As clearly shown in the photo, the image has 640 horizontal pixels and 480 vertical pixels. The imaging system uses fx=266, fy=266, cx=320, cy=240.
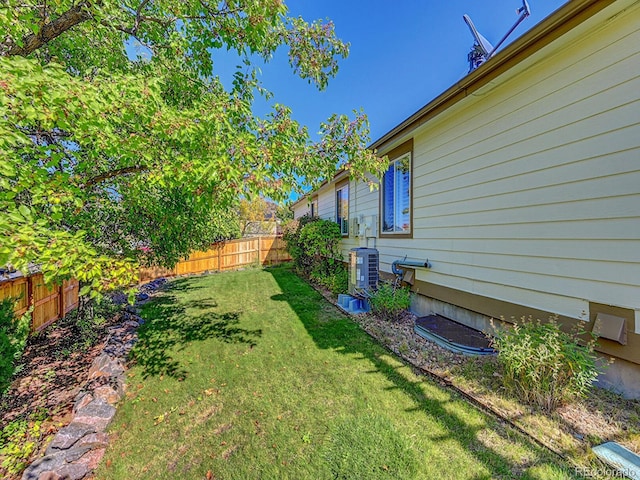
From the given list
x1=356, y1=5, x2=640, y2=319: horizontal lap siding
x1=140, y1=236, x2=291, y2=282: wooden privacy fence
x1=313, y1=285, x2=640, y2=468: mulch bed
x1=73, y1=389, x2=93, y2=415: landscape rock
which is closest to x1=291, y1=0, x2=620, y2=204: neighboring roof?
x1=356, y1=5, x2=640, y2=319: horizontal lap siding

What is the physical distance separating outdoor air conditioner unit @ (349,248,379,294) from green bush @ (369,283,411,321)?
0.64 metres

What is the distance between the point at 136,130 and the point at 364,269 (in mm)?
4917

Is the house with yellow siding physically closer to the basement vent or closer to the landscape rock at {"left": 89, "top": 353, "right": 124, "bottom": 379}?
the basement vent

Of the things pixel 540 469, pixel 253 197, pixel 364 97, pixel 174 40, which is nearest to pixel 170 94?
pixel 174 40

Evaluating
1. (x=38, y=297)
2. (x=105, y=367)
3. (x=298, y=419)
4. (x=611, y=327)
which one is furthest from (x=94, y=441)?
(x=611, y=327)

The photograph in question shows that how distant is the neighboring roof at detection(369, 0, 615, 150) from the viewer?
2561 mm

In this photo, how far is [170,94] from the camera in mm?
4285

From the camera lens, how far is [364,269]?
624cm

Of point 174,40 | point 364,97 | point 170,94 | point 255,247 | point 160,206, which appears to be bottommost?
point 255,247

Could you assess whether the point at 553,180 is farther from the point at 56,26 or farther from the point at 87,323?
the point at 87,323

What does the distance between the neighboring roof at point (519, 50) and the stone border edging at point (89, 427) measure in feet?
19.9

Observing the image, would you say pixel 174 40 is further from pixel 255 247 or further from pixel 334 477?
pixel 255 247

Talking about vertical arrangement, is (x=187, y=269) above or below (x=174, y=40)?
below

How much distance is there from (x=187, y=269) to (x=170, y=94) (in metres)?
10.3
